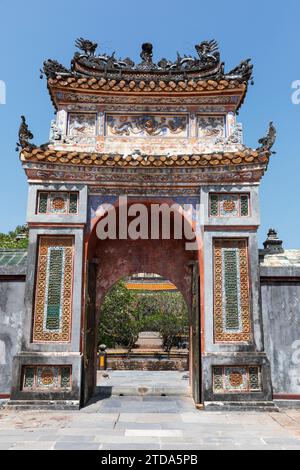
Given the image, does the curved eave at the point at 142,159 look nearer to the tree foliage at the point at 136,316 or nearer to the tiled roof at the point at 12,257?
the tiled roof at the point at 12,257

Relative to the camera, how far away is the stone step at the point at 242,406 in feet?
27.7

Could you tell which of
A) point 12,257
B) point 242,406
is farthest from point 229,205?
point 12,257

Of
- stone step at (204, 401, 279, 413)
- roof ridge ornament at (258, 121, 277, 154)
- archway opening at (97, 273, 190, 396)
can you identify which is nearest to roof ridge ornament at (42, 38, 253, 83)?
roof ridge ornament at (258, 121, 277, 154)

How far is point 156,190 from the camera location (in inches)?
379

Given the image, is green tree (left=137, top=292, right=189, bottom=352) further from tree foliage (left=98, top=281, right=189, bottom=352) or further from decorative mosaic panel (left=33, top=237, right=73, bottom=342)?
decorative mosaic panel (left=33, top=237, right=73, bottom=342)

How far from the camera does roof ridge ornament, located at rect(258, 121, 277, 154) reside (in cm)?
937

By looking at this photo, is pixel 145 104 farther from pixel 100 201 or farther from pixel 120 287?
pixel 120 287

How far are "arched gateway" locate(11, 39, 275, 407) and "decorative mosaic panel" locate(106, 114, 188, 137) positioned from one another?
1.1 inches

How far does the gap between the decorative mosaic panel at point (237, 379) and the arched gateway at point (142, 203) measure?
0.02m

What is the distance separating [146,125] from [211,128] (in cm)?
153

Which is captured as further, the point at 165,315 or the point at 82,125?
the point at 165,315

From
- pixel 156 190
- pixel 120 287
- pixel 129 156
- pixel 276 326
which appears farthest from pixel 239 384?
pixel 120 287

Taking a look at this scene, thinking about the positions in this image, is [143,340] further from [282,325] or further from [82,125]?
[82,125]

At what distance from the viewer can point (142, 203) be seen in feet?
32.1
